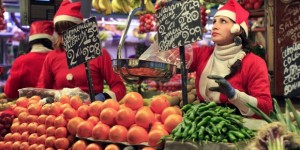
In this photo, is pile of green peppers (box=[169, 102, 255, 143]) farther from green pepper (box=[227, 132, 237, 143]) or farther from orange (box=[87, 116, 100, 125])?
orange (box=[87, 116, 100, 125])

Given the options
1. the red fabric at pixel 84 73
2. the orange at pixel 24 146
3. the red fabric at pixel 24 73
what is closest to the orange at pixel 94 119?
the orange at pixel 24 146

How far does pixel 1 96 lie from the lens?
5.83 metres

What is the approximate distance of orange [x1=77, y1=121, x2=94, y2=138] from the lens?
10.3 feet

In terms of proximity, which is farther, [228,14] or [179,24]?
[228,14]

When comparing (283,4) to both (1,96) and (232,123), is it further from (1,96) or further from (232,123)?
(232,123)

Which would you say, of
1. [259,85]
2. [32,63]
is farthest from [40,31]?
[259,85]

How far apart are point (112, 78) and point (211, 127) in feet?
6.13

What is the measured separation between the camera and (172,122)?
2.84 meters

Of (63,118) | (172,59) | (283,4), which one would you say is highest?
(283,4)

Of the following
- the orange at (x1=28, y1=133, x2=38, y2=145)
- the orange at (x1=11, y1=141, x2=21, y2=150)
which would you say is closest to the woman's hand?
the orange at (x1=28, y1=133, x2=38, y2=145)

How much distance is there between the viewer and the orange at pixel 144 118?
2.93m

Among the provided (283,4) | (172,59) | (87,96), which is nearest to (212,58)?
(172,59)

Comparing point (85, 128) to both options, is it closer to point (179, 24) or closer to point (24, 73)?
point (179, 24)

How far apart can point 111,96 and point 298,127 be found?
72.3 inches
